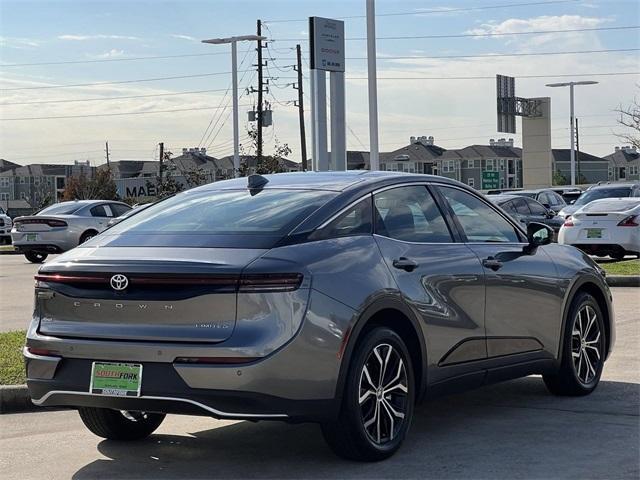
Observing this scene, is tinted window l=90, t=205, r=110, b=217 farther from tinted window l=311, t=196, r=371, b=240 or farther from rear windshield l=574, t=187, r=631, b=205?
tinted window l=311, t=196, r=371, b=240

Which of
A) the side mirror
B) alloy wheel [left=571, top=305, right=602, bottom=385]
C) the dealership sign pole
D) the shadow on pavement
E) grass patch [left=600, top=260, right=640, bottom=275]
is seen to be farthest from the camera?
the dealership sign pole

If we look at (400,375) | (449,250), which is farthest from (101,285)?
(449,250)

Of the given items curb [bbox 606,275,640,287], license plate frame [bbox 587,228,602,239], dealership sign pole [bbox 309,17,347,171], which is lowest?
curb [bbox 606,275,640,287]

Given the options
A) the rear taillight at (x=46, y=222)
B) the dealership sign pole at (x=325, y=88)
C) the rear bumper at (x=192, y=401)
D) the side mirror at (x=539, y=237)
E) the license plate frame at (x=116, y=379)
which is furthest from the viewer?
the rear taillight at (x=46, y=222)

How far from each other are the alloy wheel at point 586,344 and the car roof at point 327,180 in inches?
64.0

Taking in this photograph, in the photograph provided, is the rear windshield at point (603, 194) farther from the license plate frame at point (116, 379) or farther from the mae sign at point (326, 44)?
the license plate frame at point (116, 379)

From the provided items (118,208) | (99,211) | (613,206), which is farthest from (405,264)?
(118,208)

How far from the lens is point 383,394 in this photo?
585 centimetres

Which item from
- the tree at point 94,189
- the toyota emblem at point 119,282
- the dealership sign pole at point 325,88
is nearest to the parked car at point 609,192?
the dealership sign pole at point 325,88

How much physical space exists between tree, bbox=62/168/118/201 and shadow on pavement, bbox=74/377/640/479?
83186 mm

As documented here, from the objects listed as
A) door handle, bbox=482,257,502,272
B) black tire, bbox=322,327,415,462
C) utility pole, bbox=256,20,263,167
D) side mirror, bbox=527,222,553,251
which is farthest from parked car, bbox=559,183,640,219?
utility pole, bbox=256,20,263,167

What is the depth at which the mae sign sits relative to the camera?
1966 centimetres

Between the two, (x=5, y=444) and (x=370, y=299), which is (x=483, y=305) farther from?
(x=5, y=444)

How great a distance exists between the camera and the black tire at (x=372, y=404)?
18.3 ft
